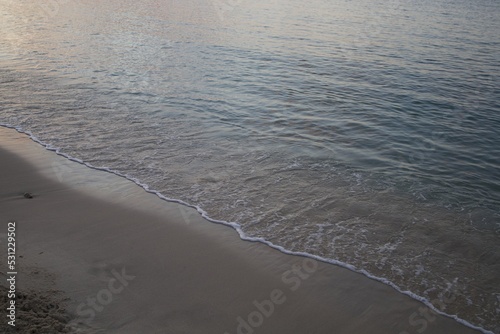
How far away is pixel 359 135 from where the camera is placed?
1090 centimetres

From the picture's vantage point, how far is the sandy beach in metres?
4.62

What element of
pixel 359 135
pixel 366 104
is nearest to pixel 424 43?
pixel 366 104

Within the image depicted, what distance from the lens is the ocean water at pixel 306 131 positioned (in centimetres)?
648

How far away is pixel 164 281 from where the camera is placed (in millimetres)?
5266

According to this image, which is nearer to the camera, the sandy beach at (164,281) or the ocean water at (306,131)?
the sandy beach at (164,281)

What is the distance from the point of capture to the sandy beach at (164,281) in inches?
182

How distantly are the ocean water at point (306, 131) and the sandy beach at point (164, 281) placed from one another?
0.47 meters

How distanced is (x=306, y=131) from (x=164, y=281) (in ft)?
21.3

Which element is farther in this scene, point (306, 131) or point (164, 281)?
point (306, 131)

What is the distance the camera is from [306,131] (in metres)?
10.9

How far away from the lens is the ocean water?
6.48 metres

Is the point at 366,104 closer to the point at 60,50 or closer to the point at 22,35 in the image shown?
the point at 60,50

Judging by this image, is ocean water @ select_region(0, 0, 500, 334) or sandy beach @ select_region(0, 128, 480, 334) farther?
ocean water @ select_region(0, 0, 500, 334)

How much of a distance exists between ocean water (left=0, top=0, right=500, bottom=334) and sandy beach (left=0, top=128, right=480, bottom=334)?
0.47 m
